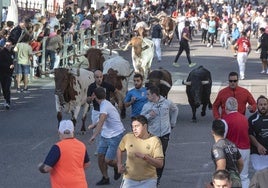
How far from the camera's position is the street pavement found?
15.4 m

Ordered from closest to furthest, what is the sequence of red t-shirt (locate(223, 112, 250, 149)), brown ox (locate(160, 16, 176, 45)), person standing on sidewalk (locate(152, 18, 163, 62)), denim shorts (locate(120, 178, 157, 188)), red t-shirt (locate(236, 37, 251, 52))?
denim shorts (locate(120, 178, 157, 188)), red t-shirt (locate(223, 112, 250, 149)), red t-shirt (locate(236, 37, 251, 52)), person standing on sidewalk (locate(152, 18, 163, 62)), brown ox (locate(160, 16, 176, 45))

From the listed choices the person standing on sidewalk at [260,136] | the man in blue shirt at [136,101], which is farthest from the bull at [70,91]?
the person standing on sidewalk at [260,136]

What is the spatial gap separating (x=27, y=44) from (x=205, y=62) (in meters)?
11.2

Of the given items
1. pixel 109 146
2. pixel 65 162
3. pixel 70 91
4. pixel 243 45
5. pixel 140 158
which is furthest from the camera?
pixel 243 45

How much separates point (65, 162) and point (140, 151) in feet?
3.25

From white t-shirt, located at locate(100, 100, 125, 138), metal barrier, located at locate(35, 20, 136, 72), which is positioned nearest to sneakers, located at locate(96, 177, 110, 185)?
white t-shirt, located at locate(100, 100, 125, 138)

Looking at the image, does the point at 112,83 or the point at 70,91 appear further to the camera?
the point at 112,83

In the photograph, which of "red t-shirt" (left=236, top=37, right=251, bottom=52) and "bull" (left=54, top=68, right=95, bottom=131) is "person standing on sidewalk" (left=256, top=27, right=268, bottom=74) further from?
"bull" (left=54, top=68, right=95, bottom=131)

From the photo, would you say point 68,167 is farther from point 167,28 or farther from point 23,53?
point 167,28

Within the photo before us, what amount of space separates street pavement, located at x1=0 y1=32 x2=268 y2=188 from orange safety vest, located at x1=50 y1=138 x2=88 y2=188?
3.60m

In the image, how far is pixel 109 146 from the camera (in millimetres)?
14328

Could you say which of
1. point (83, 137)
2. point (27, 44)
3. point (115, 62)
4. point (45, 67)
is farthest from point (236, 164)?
point (45, 67)

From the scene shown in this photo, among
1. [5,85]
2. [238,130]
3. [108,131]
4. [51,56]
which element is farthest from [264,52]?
[238,130]

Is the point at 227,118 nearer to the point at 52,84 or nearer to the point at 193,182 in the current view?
the point at 193,182
